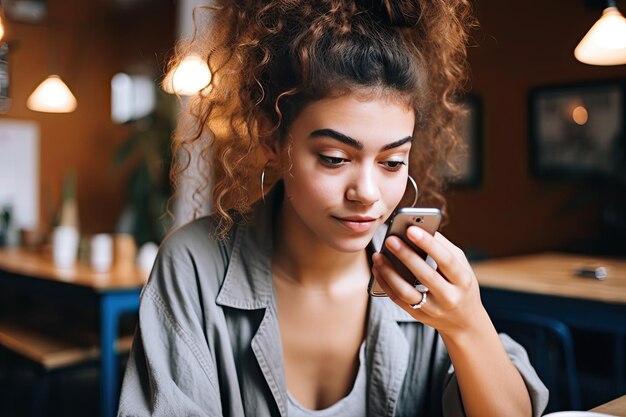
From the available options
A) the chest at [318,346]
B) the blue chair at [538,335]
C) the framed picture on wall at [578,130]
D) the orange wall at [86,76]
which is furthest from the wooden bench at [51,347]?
the orange wall at [86,76]

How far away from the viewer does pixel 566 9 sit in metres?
5.06

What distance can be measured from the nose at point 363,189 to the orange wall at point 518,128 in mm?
4172

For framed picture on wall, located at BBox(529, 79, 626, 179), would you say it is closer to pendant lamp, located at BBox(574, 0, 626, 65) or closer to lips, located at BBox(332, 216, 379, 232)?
pendant lamp, located at BBox(574, 0, 626, 65)

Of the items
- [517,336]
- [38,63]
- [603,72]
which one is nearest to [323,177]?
[517,336]

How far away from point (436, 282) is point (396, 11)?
500 millimetres

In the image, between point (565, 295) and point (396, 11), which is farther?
point (565, 295)

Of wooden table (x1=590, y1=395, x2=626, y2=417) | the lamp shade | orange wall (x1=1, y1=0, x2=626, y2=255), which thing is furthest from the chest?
orange wall (x1=1, y1=0, x2=626, y2=255)

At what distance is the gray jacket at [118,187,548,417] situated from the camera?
45.1 inches

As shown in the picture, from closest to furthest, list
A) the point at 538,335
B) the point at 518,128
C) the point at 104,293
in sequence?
the point at 538,335 → the point at 104,293 → the point at 518,128

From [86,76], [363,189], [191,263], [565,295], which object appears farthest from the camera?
[86,76]

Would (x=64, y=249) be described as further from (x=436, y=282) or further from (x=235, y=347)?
(x=436, y=282)

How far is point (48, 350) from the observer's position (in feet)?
10.4

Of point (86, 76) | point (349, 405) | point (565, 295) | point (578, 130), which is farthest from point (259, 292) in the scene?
point (86, 76)

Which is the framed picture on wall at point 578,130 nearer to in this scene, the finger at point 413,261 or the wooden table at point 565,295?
the wooden table at point 565,295
